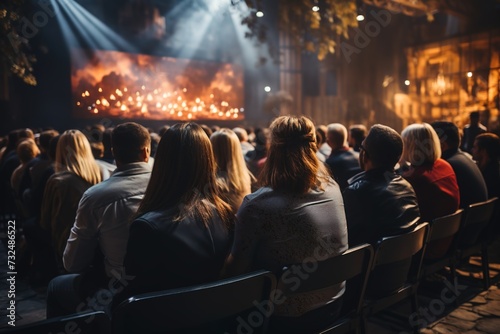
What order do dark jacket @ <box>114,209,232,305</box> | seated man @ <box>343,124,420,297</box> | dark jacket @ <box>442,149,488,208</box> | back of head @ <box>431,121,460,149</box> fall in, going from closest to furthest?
dark jacket @ <box>114,209,232,305</box> < seated man @ <box>343,124,420,297</box> < dark jacket @ <box>442,149,488,208</box> < back of head @ <box>431,121,460,149</box>

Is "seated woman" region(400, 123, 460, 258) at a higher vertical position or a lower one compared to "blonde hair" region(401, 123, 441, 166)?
lower

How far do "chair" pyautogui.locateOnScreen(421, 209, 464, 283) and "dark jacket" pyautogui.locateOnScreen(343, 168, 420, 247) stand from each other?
16 centimetres

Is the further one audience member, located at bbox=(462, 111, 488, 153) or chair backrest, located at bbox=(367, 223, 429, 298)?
audience member, located at bbox=(462, 111, 488, 153)

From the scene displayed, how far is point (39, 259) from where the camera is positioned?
408 centimetres

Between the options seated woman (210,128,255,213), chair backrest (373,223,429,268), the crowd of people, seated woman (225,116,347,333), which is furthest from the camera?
seated woman (210,128,255,213)

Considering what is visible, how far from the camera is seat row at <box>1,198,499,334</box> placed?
1358 mm

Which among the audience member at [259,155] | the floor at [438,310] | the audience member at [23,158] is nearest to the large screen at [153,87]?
the audience member at [23,158]

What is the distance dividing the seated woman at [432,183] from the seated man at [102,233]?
7.13ft

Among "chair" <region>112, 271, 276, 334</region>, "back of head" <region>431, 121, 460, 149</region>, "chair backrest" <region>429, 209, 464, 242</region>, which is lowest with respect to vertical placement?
"chair backrest" <region>429, 209, 464, 242</region>

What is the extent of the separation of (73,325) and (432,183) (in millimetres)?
2824

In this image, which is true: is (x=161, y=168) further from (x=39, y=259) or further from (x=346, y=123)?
(x=346, y=123)

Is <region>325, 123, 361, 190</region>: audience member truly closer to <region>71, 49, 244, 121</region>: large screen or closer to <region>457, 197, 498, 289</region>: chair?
<region>457, 197, 498, 289</region>: chair

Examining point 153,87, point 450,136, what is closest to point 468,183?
point 450,136

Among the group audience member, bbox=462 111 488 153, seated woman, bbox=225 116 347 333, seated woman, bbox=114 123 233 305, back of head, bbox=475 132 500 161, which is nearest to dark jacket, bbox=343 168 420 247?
seated woman, bbox=225 116 347 333
